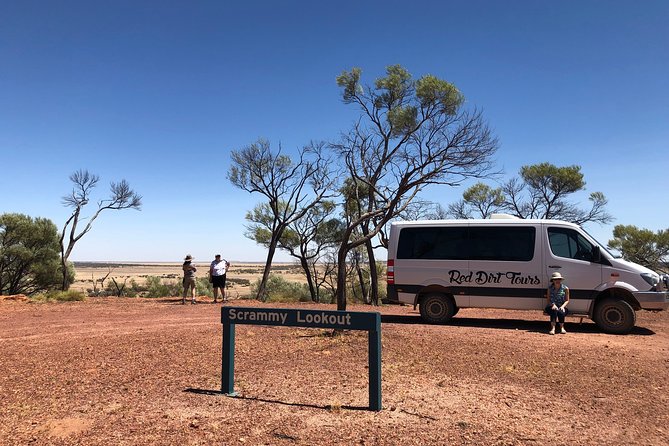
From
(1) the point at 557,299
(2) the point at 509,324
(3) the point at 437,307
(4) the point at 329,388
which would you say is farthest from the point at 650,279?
(4) the point at 329,388

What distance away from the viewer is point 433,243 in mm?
11500

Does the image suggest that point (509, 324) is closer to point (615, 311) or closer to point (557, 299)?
point (557, 299)

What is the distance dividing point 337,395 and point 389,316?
26.2 ft

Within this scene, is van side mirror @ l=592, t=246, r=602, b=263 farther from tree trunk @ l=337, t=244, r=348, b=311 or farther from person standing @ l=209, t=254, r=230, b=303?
person standing @ l=209, t=254, r=230, b=303

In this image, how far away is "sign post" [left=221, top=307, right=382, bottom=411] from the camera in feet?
16.1

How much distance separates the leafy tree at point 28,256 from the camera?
2580 cm

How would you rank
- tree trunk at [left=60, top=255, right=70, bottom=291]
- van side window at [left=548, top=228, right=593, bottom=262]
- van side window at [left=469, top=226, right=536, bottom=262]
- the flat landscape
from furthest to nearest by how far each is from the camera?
the flat landscape → tree trunk at [left=60, top=255, right=70, bottom=291] → van side window at [left=469, top=226, right=536, bottom=262] → van side window at [left=548, top=228, right=593, bottom=262]

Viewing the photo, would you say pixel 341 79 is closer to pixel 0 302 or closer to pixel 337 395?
pixel 0 302

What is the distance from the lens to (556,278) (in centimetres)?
983

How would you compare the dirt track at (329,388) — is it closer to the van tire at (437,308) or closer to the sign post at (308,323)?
the sign post at (308,323)

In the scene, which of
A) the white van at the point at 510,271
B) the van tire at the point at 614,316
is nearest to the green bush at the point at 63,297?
the white van at the point at 510,271

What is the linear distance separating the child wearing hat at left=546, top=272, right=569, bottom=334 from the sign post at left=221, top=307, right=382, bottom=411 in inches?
251

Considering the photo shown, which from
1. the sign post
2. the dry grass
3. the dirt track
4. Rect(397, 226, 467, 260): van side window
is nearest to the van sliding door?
Rect(397, 226, 467, 260): van side window

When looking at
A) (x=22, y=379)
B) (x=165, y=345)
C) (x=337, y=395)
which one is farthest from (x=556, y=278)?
(x=22, y=379)
